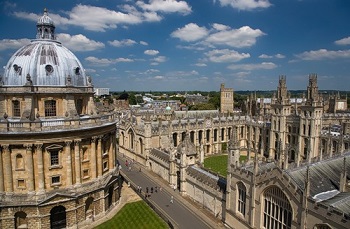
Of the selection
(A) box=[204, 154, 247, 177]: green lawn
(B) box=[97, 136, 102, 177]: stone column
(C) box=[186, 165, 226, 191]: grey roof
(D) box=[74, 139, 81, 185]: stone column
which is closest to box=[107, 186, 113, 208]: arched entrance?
(B) box=[97, 136, 102, 177]: stone column

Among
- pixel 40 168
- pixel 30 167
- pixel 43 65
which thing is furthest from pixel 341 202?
pixel 43 65

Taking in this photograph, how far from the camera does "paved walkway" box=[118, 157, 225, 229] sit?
1199 inches

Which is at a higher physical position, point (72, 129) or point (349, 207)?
point (72, 129)

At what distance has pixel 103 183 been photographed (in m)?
32.0

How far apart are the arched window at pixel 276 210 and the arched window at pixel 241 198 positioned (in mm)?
2714

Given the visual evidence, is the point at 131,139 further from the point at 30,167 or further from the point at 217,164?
the point at 30,167

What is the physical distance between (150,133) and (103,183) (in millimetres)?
20763

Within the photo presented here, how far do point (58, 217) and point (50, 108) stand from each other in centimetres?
1219

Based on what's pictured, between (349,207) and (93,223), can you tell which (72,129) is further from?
(349,207)

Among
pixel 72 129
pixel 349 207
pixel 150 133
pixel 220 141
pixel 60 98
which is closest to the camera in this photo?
pixel 349 207

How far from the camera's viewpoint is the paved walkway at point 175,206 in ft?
99.9

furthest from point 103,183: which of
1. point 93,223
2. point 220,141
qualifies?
point 220,141

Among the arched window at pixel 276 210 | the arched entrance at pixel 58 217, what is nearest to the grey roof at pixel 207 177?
the arched window at pixel 276 210

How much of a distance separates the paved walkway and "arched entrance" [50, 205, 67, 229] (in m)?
11.4
